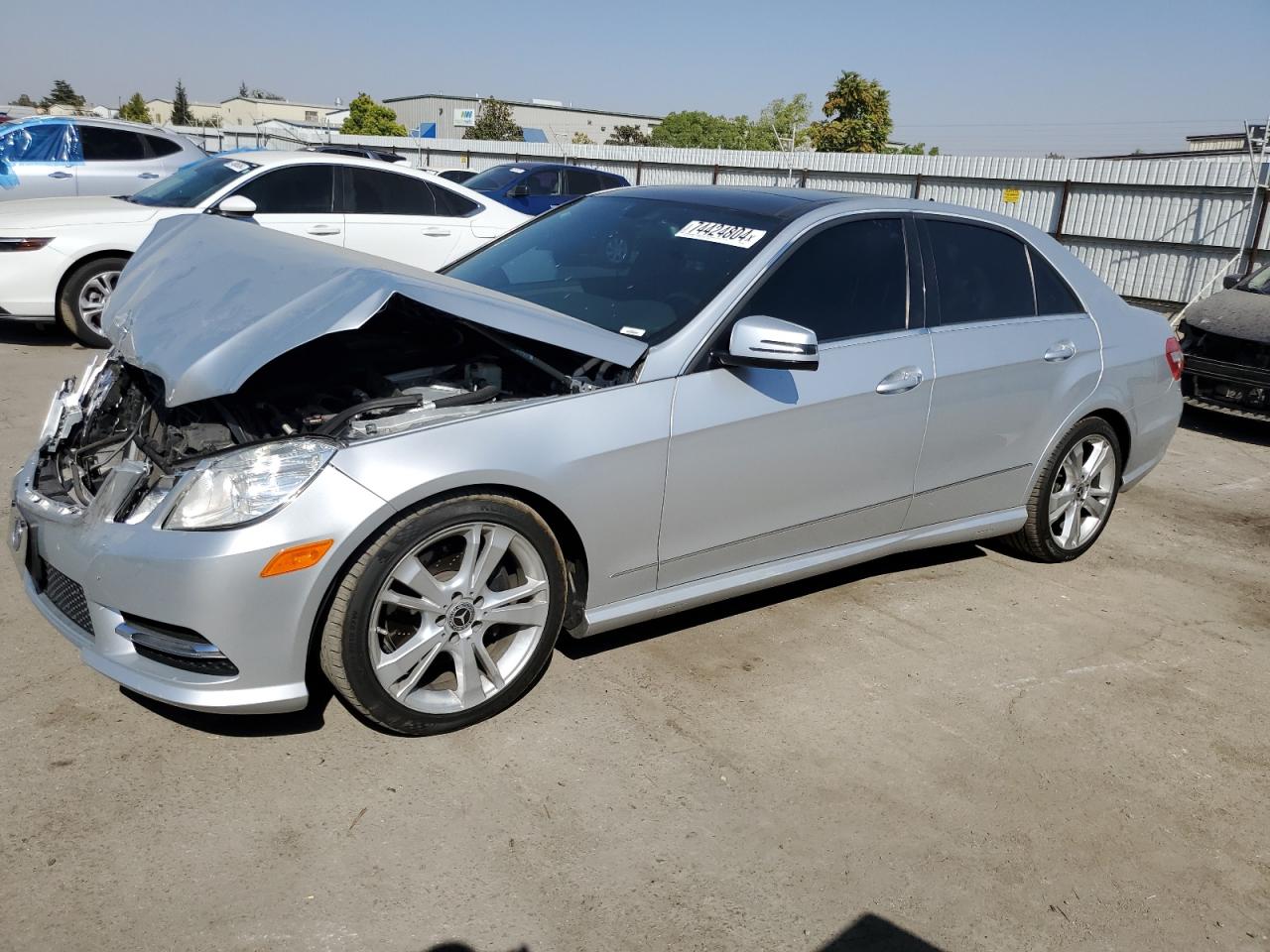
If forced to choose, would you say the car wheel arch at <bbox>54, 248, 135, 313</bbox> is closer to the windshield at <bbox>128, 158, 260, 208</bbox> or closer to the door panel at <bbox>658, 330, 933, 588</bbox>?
the windshield at <bbox>128, 158, 260, 208</bbox>

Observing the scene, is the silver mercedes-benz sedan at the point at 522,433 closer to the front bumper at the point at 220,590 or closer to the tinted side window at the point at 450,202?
the front bumper at the point at 220,590

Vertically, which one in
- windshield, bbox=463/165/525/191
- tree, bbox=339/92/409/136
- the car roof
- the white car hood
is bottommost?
the white car hood

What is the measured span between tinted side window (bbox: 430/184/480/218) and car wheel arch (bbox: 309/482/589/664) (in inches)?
251

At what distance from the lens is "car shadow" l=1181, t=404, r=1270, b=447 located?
8.70m

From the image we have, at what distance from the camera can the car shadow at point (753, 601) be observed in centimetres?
398

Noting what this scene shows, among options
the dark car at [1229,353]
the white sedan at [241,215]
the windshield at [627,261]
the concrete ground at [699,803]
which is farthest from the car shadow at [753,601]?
the white sedan at [241,215]

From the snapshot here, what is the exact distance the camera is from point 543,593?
3332mm

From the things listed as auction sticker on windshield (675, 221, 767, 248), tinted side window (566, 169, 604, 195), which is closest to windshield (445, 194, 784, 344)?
auction sticker on windshield (675, 221, 767, 248)

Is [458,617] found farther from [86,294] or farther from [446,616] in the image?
[86,294]

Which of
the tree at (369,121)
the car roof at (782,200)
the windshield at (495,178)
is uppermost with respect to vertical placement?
the tree at (369,121)

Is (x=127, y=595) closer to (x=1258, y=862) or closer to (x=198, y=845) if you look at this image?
(x=198, y=845)

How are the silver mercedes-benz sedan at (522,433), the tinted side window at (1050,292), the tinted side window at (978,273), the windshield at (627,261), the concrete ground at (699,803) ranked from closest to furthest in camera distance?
1. the concrete ground at (699,803)
2. the silver mercedes-benz sedan at (522,433)
3. the windshield at (627,261)
4. the tinted side window at (978,273)
5. the tinted side window at (1050,292)

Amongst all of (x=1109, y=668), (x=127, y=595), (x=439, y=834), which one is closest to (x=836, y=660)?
(x=1109, y=668)

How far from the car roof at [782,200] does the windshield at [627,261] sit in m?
0.07
